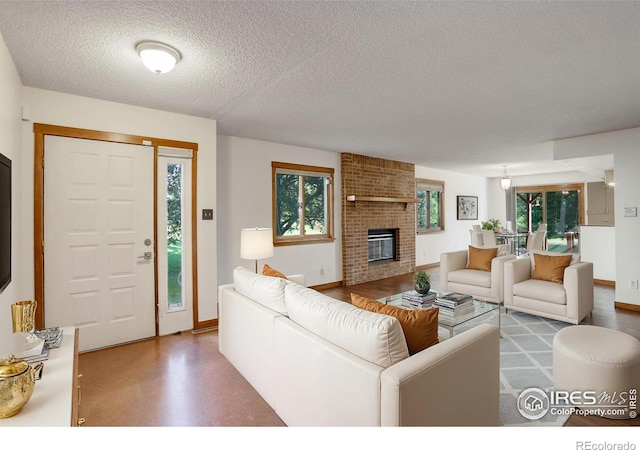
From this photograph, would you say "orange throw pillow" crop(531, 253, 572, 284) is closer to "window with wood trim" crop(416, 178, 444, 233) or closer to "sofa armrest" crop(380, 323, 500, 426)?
"sofa armrest" crop(380, 323, 500, 426)

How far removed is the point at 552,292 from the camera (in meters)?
3.62

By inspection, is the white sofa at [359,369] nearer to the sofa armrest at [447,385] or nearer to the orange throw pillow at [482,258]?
the sofa armrest at [447,385]

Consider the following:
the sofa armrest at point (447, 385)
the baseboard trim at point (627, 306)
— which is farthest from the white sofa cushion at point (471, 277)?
the sofa armrest at point (447, 385)

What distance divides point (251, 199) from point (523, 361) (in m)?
3.66

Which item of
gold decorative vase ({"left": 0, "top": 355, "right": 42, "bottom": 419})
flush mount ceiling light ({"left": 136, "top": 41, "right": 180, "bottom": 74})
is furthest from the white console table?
flush mount ceiling light ({"left": 136, "top": 41, "right": 180, "bottom": 74})

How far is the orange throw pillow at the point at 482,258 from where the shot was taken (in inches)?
177

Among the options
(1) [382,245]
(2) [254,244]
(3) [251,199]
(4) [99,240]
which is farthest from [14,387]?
(1) [382,245]

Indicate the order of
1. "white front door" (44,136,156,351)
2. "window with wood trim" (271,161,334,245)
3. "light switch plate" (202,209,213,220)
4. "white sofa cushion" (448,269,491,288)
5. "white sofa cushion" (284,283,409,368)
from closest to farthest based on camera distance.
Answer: "white sofa cushion" (284,283,409,368) < "white front door" (44,136,156,351) < "light switch plate" (202,209,213,220) < "white sofa cushion" (448,269,491,288) < "window with wood trim" (271,161,334,245)

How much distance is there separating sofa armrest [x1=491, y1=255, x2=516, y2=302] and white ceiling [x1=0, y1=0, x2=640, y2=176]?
5.60 feet

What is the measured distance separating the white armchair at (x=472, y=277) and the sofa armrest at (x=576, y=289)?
68 cm

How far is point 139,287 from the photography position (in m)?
3.35

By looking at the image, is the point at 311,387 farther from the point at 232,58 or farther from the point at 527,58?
the point at 527,58

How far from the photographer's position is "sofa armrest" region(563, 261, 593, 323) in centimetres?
346
